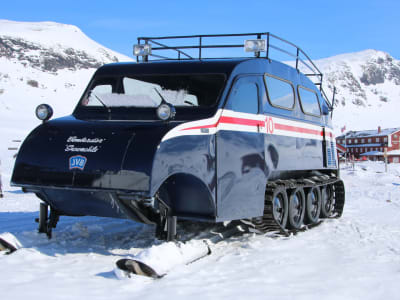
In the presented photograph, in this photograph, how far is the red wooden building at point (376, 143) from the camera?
305ft

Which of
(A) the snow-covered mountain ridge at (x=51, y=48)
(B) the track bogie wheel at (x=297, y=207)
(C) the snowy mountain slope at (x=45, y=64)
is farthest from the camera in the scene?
(A) the snow-covered mountain ridge at (x=51, y=48)

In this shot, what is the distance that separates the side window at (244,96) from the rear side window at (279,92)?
19.4 inches

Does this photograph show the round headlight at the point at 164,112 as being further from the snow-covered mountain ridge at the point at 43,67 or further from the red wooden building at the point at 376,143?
the red wooden building at the point at 376,143

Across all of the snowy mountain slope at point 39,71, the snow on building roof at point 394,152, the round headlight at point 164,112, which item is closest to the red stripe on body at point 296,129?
the round headlight at point 164,112

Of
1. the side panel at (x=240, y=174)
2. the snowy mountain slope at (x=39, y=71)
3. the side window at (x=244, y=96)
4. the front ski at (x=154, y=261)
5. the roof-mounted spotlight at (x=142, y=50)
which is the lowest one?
the front ski at (x=154, y=261)

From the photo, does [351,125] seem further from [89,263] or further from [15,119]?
[89,263]

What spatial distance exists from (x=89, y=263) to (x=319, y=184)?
5.39 meters

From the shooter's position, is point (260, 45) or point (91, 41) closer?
point (260, 45)

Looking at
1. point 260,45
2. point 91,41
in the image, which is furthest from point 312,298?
point 91,41

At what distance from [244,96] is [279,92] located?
4.43 ft

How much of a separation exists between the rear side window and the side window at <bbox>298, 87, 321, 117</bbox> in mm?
562

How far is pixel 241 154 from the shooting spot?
23.6ft

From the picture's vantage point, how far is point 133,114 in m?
7.14

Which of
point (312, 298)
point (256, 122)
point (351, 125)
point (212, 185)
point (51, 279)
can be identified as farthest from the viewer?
point (351, 125)
